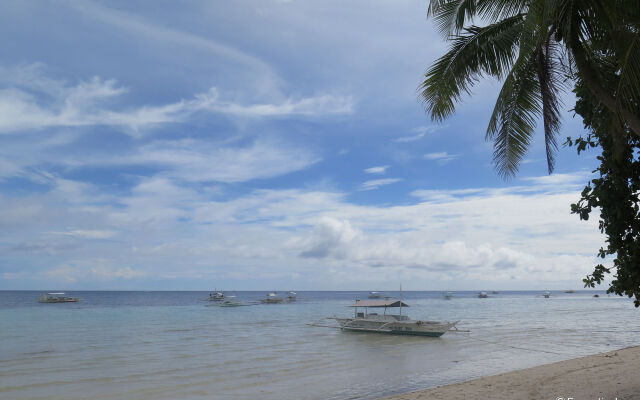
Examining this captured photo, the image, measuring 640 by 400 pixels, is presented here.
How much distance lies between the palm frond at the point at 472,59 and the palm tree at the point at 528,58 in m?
0.02

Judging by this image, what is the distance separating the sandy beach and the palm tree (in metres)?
5.13

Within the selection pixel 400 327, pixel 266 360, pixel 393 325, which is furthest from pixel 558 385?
pixel 393 325

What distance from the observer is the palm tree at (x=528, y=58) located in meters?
6.09

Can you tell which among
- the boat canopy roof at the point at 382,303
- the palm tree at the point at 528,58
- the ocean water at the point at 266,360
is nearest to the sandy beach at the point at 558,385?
the ocean water at the point at 266,360

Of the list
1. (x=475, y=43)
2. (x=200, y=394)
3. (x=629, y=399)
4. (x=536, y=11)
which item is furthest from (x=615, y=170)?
(x=200, y=394)

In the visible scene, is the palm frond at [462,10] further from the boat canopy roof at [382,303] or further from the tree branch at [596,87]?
the boat canopy roof at [382,303]

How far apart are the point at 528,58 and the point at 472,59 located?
984 mm

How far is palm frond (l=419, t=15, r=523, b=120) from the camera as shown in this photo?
8.49 metres

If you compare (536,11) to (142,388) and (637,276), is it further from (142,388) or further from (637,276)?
(142,388)

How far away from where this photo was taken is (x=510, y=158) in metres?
9.57

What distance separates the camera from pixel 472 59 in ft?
28.6

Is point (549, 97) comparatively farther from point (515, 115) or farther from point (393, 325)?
point (393, 325)

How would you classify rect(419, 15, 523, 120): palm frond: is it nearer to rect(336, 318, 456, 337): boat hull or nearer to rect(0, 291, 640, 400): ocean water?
rect(0, 291, 640, 400): ocean water

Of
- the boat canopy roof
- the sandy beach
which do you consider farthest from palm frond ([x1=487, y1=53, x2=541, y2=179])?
the boat canopy roof
